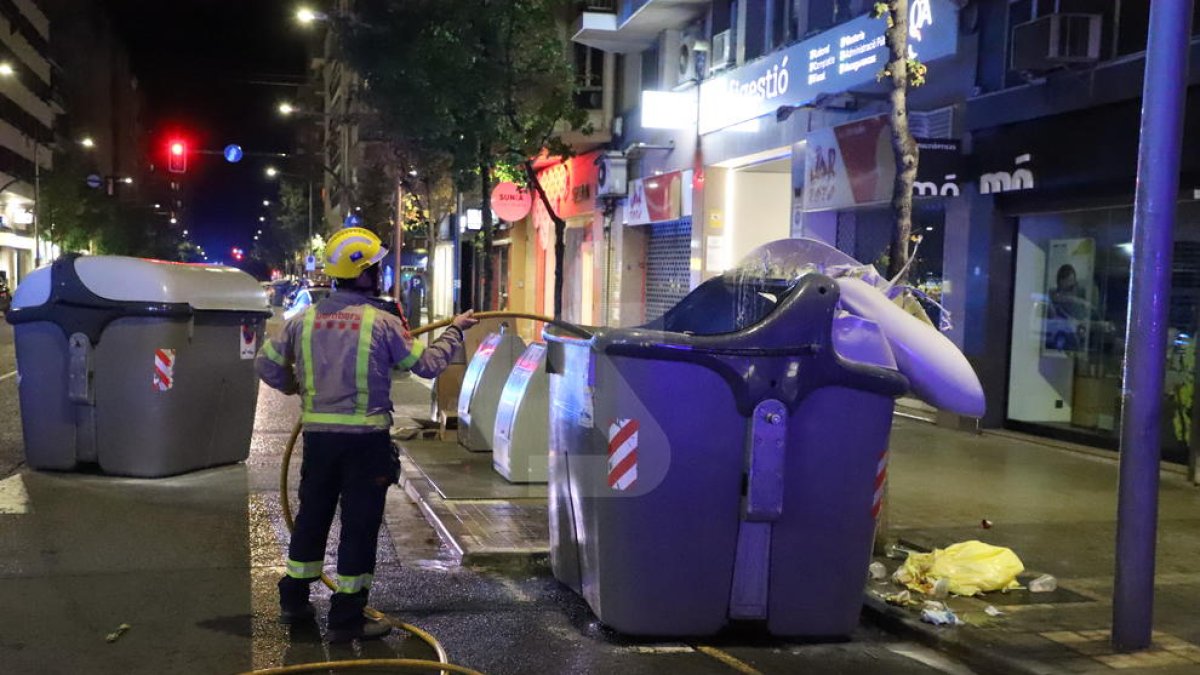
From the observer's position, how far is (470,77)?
53.8 ft

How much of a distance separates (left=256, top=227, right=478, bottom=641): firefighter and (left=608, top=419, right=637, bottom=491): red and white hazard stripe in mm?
934

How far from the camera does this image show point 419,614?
217 inches

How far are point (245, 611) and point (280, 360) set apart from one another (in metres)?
1.28

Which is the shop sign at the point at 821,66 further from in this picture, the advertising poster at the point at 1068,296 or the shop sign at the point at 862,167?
the advertising poster at the point at 1068,296

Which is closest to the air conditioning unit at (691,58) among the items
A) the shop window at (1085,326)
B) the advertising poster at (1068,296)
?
the shop window at (1085,326)

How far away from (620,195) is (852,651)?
17515mm

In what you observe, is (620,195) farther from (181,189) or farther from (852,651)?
(181,189)

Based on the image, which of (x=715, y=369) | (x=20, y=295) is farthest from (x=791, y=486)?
Answer: (x=20, y=295)

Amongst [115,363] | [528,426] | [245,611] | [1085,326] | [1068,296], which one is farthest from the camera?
[1068,296]

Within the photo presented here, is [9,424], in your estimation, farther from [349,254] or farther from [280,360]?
[349,254]

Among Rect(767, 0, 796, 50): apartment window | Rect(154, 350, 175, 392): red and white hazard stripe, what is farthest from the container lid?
Rect(767, 0, 796, 50): apartment window

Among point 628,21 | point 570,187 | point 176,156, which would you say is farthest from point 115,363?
point 570,187

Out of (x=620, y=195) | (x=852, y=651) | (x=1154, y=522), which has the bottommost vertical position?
(x=852, y=651)

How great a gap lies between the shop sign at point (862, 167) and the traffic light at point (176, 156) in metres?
16.3
